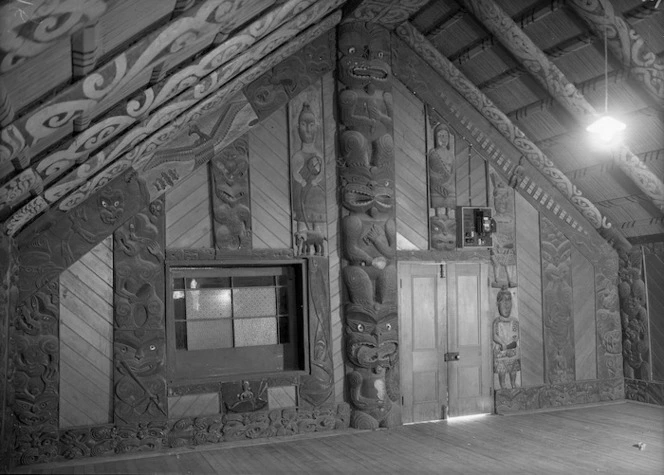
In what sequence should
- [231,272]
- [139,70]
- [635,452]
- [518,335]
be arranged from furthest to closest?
[518,335] → [231,272] → [635,452] → [139,70]

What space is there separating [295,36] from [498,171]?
9.08 feet

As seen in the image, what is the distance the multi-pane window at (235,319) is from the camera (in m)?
6.04

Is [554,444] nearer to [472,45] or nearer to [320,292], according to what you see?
[320,292]

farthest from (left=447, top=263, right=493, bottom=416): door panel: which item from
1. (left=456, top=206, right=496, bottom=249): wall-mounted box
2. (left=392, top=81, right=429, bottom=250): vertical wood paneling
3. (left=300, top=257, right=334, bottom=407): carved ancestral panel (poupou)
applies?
(left=300, top=257, right=334, bottom=407): carved ancestral panel (poupou)

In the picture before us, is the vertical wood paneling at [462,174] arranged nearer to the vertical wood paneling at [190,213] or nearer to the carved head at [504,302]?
the carved head at [504,302]

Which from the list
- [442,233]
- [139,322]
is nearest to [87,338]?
[139,322]

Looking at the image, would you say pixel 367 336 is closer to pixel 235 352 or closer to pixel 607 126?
pixel 235 352

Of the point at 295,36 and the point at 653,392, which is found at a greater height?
the point at 295,36

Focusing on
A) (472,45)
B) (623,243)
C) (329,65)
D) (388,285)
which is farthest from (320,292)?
(623,243)

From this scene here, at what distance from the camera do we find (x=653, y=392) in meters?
7.30

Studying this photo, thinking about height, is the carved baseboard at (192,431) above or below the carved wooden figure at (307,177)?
below

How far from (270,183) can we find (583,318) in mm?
3804

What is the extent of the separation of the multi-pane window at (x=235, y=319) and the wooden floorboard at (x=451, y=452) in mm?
719

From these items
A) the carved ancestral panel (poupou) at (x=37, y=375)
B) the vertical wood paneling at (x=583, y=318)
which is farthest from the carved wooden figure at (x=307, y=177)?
the vertical wood paneling at (x=583, y=318)
